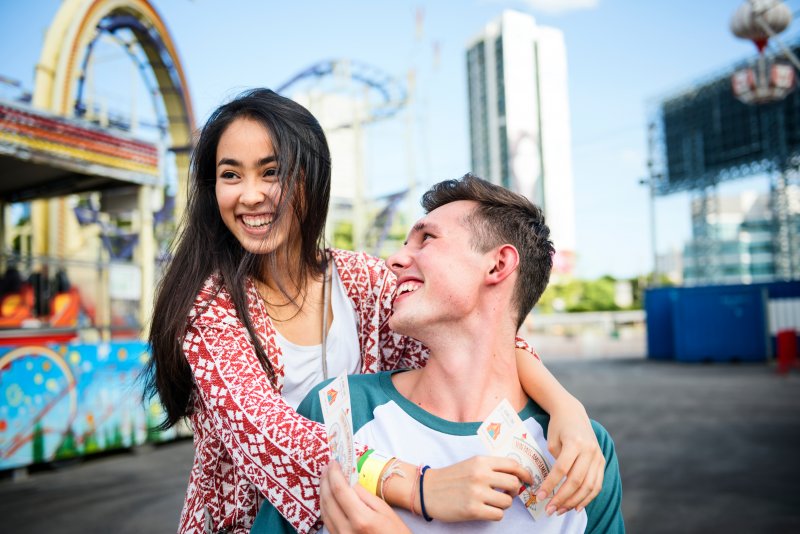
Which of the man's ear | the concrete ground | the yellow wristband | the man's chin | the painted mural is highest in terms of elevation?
the man's ear

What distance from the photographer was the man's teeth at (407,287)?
2.05 metres

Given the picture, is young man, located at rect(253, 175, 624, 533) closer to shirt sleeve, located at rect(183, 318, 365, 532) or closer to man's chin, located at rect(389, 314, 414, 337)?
man's chin, located at rect(389, 314, 414, 337)

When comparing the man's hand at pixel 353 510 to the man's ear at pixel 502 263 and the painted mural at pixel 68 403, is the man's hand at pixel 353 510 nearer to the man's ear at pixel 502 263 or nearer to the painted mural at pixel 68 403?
the man's ear at pixel 502 263

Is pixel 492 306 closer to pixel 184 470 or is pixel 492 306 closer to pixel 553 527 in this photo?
pixel 553 527

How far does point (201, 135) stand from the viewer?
2262 millimetres

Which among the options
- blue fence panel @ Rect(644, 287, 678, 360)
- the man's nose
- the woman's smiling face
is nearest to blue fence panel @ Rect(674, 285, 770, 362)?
blue fence panel @ Rect(644, 287, 678, 360)

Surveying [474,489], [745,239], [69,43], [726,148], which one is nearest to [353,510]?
[474,489]

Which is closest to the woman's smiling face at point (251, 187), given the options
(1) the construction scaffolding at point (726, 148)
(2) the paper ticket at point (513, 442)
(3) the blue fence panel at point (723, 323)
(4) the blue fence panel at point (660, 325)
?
(2) the paper ticket at point (513, 442)

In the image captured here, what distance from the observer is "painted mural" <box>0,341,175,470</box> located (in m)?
7.57

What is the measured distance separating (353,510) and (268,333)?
79 cm

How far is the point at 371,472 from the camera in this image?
156 cm

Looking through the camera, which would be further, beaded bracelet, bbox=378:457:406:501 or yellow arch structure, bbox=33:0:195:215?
yellow arch structure, bbox=33:0:195:215

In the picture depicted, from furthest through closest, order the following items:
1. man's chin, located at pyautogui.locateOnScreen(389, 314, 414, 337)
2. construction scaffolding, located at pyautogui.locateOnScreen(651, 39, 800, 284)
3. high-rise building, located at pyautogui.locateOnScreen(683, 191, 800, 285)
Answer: high-rise building, located at pyautogui.locateOnScreen(683, 191, 800, 285) → construction scaffolding, located at pyautogui.locateOnScreen(651, 39, 800, 284) → man's chin, located at pyautogui.locateOnScreen(389, 314, 414, 337)

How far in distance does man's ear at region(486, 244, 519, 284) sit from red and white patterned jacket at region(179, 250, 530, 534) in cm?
31
